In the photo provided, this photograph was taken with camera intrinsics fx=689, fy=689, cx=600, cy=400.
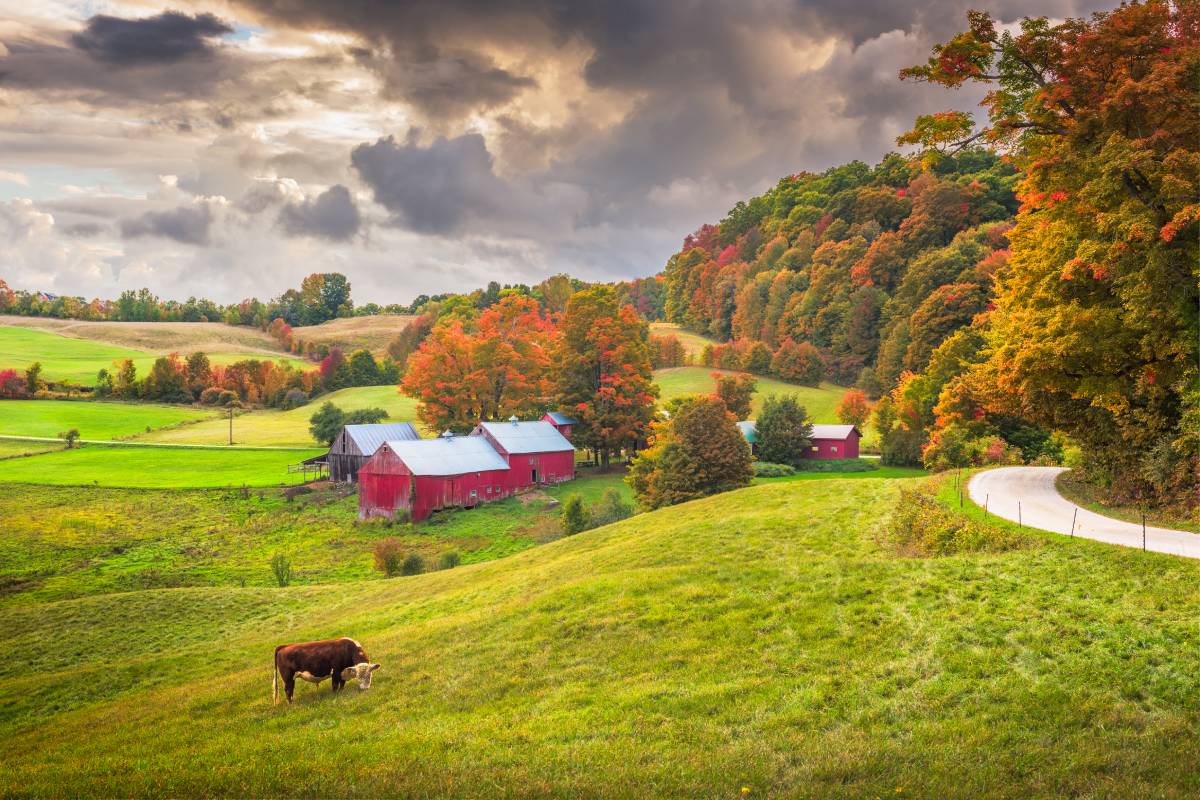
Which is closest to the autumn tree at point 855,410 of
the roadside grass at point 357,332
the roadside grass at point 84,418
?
the roadside grass at point 84,418

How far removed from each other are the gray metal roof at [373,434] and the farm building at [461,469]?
703cm

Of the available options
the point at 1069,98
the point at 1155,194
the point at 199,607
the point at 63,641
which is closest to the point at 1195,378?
the point at 1155,194

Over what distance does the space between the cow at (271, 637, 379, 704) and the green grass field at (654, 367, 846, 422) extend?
6231cm

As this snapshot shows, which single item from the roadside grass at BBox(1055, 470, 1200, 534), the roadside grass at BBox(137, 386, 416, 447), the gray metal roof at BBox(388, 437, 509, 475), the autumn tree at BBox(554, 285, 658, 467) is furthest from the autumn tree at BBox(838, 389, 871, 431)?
the roadside grass at BBox(137, 386, 416, 447)

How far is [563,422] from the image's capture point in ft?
200

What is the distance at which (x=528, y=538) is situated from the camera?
37875 mm

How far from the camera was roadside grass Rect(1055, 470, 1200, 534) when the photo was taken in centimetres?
Answer: 1571

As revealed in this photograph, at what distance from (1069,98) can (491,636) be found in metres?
18.4

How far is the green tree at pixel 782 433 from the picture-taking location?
60688 mm

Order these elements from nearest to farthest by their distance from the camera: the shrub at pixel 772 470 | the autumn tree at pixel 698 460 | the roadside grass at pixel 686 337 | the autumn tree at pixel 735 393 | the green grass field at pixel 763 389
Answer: the autumn tree at pixel 698 460 → the shrub at pixel 772 470 → the autumn tree at pixel 735 393 → the green grass field at pixel 763 389 → the roadside grass at pixel 686 337

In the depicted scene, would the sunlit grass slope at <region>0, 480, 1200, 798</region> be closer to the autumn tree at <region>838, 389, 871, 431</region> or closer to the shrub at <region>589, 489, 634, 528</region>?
the shrub at <region>589, 489, 634, 528</region>

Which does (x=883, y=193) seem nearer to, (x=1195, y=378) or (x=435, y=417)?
(x=435, y=417)

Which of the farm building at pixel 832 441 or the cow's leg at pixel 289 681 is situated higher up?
the farm building at pixel 832 441

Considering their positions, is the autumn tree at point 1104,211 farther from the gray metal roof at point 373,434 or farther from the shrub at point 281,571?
the gray metal roof at point 373,434
